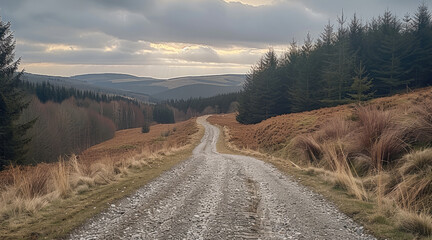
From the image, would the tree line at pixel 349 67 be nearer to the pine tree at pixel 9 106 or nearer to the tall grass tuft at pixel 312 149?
the tall grass tuft at pixel 312 149

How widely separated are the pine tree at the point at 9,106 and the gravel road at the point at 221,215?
1931 cm

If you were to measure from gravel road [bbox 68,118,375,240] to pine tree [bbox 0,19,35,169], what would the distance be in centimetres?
1931

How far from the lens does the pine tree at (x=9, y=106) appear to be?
2120cm

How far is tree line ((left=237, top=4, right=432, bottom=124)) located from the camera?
3966 centimetres

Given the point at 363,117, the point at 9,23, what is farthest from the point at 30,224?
the point at 9,23

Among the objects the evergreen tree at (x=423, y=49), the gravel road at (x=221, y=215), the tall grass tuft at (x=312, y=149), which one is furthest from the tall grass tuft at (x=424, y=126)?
the evergreen tree at (x=423, y=49)

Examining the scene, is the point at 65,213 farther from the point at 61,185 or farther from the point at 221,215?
the point at 221,215

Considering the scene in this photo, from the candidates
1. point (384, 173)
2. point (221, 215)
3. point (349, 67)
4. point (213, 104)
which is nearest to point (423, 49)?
point (349, 67)

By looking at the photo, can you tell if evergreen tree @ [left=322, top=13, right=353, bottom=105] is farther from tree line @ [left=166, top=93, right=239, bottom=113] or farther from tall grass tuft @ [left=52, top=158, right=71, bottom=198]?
tree line @ [left=166, top=93, right=239, bottom=113]

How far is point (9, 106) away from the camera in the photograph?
69.0 feet

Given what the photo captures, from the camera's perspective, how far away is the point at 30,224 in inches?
197

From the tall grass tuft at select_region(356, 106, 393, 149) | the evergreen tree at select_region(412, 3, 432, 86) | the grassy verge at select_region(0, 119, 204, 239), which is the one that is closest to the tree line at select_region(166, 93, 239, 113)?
the evergreen tree at select_region(412, 3, 432, 86)

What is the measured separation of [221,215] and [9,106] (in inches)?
890

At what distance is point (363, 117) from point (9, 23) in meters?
26.5
